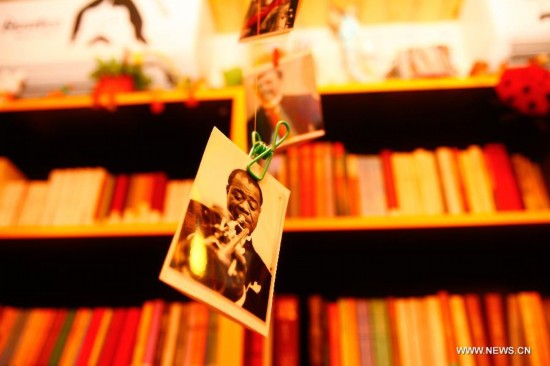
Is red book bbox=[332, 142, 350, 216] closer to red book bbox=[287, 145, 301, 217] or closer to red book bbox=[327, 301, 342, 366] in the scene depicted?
red book bbox=[287, 145, 301, 217]

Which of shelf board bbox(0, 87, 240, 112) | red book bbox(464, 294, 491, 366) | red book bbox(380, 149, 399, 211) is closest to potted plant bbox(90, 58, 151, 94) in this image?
shelf board bbox(0, 87, 240, 112)

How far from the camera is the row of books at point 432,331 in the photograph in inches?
37.4

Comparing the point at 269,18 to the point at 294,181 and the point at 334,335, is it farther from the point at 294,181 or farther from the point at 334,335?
the point at 334,335

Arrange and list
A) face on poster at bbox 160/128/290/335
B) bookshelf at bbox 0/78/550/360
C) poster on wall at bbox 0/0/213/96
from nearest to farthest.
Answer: face on poster at bbox 160/128/290/335
bookshelf at bbox 0/78/550/360
poster on wall at bbox 0/0/213/96

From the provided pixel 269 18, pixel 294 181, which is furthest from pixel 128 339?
pixel 269 18

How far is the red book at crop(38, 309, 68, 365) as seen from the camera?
1.02 metres

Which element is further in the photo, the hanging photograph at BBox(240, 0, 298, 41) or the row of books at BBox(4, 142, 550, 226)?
the row of books at BBox(4, 142, 550, 226)

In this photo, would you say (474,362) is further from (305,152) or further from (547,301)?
(305,152)

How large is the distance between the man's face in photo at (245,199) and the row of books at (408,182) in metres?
0.49

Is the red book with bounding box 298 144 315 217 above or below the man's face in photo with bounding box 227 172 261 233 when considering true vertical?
above

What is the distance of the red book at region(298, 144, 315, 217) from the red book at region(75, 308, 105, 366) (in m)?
0.55

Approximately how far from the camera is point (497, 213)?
100 cm

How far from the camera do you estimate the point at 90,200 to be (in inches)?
46.0

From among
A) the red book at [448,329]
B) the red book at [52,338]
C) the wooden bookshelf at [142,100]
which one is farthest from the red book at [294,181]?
the red book at [52,338]
